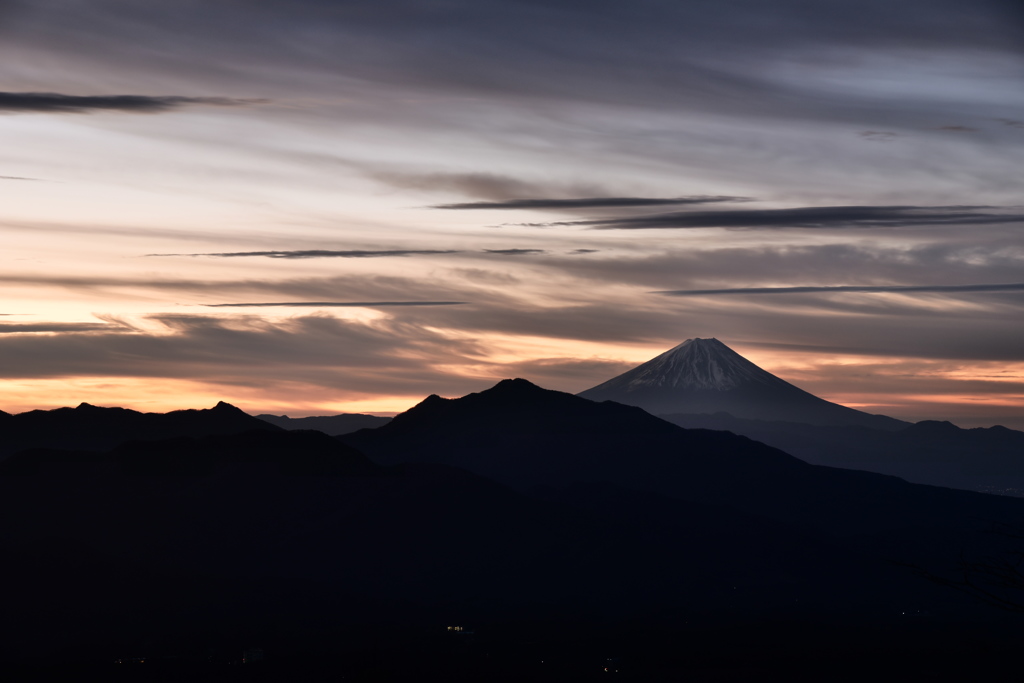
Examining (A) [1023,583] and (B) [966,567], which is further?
(A) [1023,583]

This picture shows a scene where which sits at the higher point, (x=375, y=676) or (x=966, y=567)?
(x=966, y=567)

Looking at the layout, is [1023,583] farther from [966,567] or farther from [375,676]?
[375,676]

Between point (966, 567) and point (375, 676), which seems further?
point (375, 676)

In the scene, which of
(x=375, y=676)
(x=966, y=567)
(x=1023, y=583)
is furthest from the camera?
(x=375, y=676)

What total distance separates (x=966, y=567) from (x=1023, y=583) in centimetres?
122

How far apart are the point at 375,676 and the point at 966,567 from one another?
193 m

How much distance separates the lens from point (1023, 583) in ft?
36.7

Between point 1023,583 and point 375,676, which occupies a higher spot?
point 1023,583

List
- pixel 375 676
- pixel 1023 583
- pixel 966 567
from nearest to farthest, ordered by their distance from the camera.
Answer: pixel 966 567 → pixel 1023 583 → pixel 375 676

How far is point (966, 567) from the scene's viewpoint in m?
10.4

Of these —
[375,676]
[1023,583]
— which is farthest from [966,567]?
[375,676]

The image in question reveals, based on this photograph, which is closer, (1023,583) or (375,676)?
(1023,583)

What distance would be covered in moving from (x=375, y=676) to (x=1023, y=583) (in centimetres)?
19220

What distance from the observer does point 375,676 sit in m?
193
